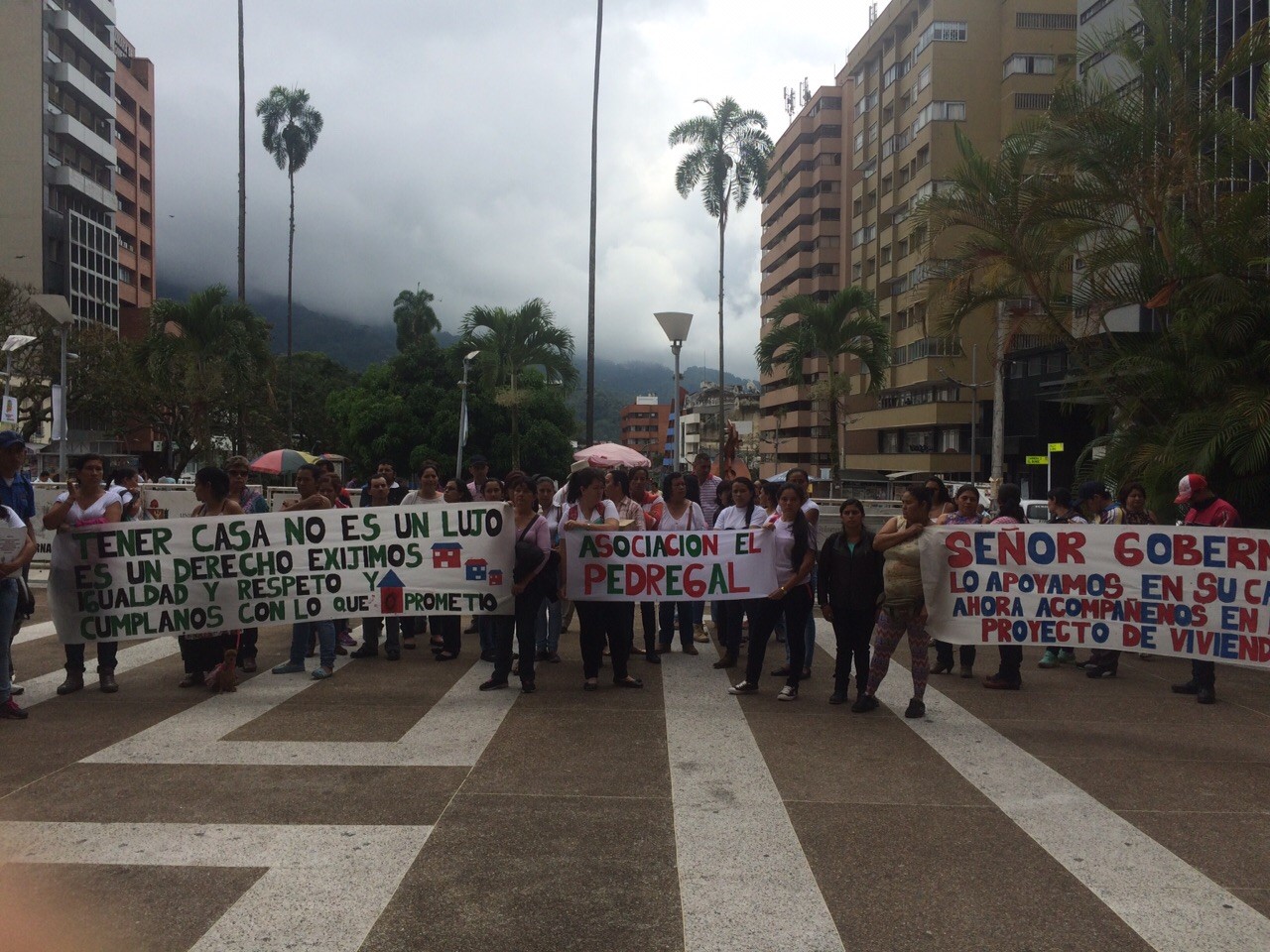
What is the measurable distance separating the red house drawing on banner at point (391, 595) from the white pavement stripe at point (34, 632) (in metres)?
4.24

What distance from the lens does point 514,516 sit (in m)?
8.95

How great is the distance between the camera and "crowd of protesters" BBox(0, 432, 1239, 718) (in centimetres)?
797

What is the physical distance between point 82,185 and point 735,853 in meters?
75.2

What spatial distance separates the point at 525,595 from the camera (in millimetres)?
8562

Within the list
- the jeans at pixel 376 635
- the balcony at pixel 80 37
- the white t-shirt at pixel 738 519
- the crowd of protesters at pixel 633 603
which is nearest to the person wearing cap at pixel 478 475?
the crowd of protesters at pixel 633 603

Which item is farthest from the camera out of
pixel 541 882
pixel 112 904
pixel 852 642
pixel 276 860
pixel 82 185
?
pixel 82 185

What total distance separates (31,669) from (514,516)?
4800 millimetres

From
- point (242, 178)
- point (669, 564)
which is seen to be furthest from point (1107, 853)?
point (242, 178)

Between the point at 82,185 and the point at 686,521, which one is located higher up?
the point at 82,185

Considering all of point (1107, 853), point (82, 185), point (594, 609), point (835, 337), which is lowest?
point (1107, 853)

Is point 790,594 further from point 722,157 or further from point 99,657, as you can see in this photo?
point 722,157

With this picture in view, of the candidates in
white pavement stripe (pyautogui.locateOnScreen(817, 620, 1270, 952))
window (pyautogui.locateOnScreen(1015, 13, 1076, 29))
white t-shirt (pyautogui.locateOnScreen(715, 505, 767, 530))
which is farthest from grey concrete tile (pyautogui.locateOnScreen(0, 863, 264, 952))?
window (pyautogui.locateOnScreen(1015, 13, 1076, 29))

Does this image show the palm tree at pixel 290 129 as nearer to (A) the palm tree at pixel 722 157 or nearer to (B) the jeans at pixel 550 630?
(A) the palm tree at pixel 722 157

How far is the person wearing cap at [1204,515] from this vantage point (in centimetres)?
886
